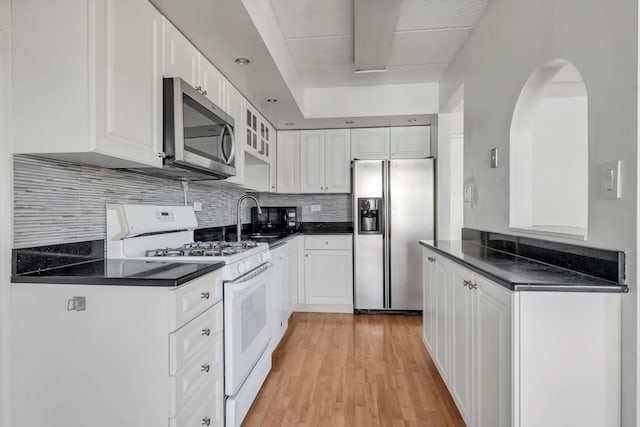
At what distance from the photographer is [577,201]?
2775 millimetres

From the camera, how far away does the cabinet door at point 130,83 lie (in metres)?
1.35

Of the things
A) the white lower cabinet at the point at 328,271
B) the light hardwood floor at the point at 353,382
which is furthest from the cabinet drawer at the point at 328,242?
the light hardwood floor at the point at 353,382

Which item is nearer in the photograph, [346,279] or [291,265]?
[291,265]

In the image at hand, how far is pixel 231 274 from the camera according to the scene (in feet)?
5.78

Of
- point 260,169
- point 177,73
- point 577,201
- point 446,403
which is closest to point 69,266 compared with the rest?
point 177,73

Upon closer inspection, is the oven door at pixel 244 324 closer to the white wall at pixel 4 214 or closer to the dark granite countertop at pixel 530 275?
the white wall at pixel 4 214

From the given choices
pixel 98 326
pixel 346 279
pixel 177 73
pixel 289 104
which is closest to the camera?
pixel 98 326

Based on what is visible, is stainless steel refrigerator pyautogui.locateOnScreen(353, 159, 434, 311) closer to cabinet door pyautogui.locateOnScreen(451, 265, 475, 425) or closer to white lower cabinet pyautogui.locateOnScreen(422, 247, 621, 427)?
cabinet door pyautogui.locateOnScreen(451, 265, 475, 425)

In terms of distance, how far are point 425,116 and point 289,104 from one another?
58.6 inches

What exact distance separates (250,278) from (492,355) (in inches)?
48.1

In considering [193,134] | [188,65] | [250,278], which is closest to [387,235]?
[250,278]

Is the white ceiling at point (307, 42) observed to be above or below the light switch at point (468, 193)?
above

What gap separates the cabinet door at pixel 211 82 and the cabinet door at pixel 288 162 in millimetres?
1802

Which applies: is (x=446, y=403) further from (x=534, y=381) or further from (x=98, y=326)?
(x=98, y=326)
